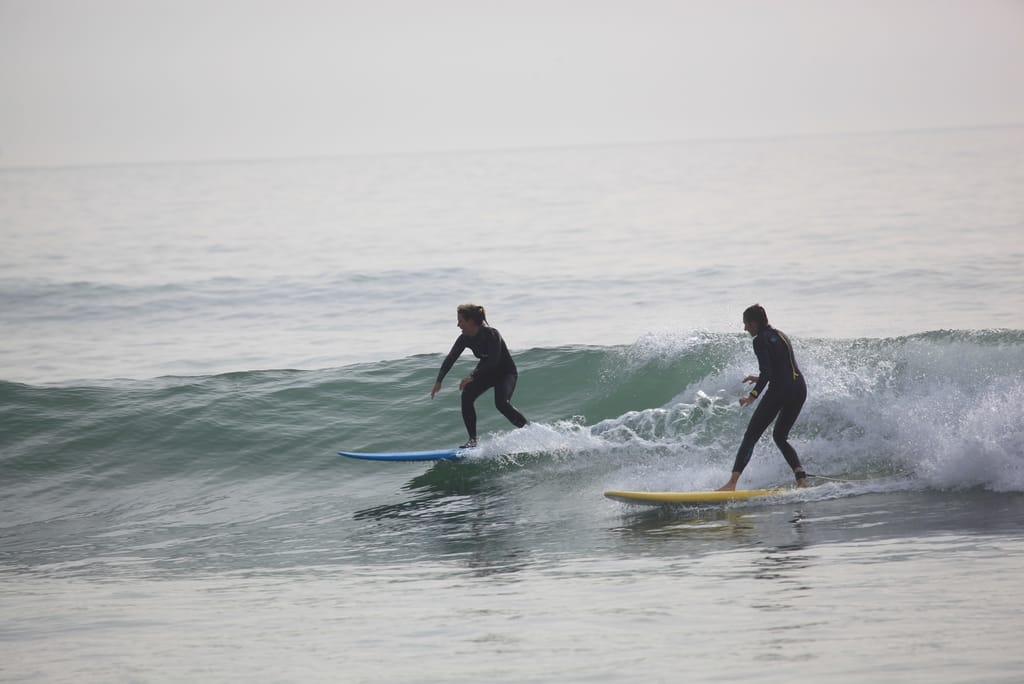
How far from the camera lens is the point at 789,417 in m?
9.95

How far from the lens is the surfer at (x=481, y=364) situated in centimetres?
1139

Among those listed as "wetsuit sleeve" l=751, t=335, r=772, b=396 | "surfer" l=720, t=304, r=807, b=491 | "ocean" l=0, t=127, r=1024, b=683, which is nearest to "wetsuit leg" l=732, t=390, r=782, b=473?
"surfer" l=720, t=304, r=807, b=491

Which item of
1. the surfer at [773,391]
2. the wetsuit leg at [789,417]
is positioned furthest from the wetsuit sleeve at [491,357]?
the wetsuit leg at [789,417]

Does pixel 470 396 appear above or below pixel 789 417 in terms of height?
above

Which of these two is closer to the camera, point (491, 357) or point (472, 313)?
point (472, 313)

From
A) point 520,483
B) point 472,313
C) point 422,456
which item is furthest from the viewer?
point 422,456

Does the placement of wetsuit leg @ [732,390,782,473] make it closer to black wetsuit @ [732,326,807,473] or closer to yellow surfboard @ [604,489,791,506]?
black wetsuit @ [732,326,807,473]

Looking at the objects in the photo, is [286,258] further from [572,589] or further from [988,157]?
[988,157]

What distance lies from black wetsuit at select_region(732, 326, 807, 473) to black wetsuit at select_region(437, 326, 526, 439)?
269cm

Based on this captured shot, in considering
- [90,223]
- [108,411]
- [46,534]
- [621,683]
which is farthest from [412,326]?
[90,223]

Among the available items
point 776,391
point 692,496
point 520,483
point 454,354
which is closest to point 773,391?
point 776,391

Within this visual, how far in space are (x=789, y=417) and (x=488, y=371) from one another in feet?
10.3

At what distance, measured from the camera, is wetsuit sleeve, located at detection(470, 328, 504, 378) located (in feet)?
37.9

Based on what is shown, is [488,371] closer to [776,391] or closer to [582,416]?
[776,391]
